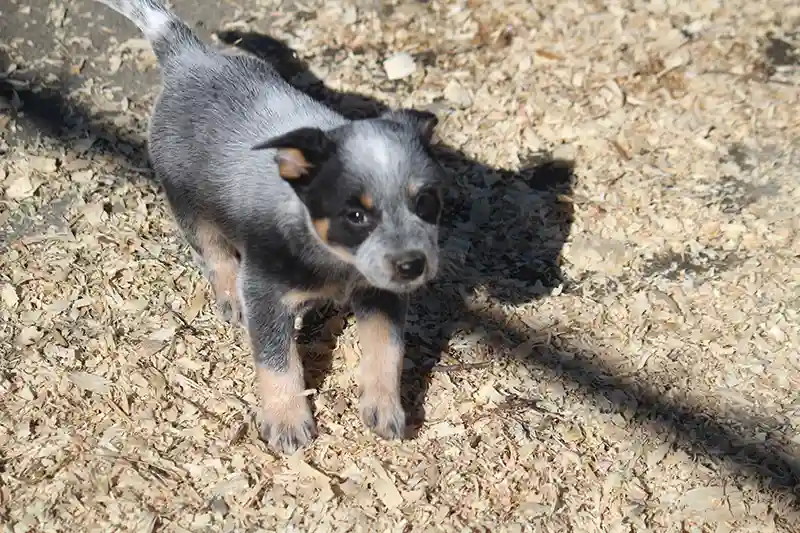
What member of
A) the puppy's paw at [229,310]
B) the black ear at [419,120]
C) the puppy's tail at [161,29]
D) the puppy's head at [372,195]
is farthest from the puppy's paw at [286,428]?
the puppy's tail at [161,29]

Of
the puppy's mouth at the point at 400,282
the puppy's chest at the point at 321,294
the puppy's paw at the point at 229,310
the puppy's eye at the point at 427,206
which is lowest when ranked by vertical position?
the puppy's paw at the point at 229,310

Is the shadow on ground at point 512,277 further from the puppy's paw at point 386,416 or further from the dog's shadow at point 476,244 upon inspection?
the puppy's paw at point 386,416

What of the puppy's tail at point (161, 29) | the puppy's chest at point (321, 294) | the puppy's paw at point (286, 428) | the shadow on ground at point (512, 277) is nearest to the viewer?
the puppy's chest at point (321, 294)

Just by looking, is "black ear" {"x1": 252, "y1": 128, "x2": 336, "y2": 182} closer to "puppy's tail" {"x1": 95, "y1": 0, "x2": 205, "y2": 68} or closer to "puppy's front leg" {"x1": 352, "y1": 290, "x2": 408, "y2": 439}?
"puppy's front leg" {"x1": 352, "y1": 290, "x2": 408, "y2": 439}

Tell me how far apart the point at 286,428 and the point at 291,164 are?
102cm

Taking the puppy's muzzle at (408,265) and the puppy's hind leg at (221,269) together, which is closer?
the puppy's muzzle at (408,265)

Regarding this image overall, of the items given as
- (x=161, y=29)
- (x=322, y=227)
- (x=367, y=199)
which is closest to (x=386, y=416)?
(x=322, y=227)

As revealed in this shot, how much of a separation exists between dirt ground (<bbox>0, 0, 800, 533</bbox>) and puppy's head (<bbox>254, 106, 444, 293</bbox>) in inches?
33.7

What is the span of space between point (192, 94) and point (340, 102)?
1.30 meters

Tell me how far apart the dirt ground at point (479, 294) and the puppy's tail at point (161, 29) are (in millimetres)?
699

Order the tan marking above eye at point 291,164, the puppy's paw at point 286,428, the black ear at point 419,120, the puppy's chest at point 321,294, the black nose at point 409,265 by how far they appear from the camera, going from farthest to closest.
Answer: the puppy's paw at point 286,428 < the puppy's chest at point 321,294 < the black ear at point 419,120 < the tan marking above eye at point 291,164 < the black nose at point 409,265

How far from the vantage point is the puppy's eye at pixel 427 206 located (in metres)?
3.43

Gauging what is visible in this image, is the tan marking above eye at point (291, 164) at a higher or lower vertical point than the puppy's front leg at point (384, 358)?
higher

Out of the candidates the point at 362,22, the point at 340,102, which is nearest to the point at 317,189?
the point at 340,102
